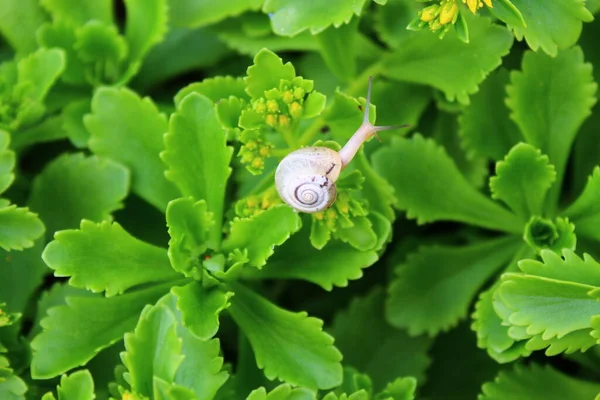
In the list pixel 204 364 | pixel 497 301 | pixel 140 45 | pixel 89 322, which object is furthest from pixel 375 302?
pixel 140 45

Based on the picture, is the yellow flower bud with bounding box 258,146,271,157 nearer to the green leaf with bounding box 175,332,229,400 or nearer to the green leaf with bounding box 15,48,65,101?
the green leaf with bounding box 175,332,229,400

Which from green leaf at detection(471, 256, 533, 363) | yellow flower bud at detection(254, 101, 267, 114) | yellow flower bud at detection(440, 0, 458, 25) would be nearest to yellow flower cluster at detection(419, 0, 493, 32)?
yellow flower bud at detection(440, 0, 458, 25)

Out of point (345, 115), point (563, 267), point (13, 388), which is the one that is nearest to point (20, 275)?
point (13, 388)

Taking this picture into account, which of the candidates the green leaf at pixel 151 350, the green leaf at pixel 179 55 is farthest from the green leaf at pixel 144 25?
the green leaf at pixel 151 350

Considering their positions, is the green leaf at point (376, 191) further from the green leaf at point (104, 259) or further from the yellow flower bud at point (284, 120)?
the green leaf at point (104, 259)

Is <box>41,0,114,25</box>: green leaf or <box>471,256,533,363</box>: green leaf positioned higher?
<box>41,0,114,25</box>: green leaf

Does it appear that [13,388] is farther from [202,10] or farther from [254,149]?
[202,10]
